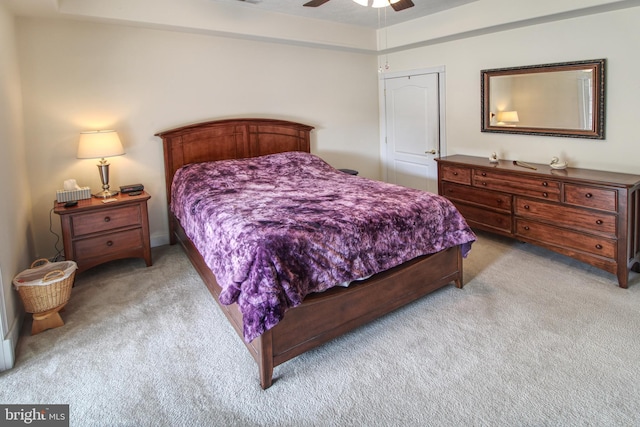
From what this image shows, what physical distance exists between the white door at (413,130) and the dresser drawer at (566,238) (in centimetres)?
175

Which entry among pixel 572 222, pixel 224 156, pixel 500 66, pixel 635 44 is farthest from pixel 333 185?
pixel 635 44

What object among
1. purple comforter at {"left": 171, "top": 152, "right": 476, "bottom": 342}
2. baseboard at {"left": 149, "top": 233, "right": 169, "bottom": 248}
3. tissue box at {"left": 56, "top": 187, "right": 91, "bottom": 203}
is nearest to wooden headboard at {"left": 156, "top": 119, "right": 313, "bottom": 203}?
baseboard at {"left": 149, "top": 233, "right": 169, "bottom": 248}

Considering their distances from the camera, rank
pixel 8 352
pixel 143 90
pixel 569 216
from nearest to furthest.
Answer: pixel 8 352, pixel 569 216, pixel 143 90

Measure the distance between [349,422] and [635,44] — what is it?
3.76 metres

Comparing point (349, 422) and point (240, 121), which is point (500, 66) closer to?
point (240, 121)

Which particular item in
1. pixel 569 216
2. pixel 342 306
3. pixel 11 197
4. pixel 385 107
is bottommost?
pixel 342 306

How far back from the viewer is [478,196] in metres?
4.25

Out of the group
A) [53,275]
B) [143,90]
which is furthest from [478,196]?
[53,275]

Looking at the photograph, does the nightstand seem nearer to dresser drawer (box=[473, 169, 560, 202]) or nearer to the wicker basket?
the wicker basket

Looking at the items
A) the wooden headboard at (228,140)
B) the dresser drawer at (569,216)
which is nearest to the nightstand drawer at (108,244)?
the wooden headboard at (228,140)

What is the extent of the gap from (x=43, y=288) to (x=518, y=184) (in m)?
3.93

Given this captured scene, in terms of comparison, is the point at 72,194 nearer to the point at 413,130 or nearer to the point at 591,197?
the point at 413,130

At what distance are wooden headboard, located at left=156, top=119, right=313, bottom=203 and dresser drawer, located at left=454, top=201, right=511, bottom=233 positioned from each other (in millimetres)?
2148

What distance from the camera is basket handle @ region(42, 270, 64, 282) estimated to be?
9.00ft
